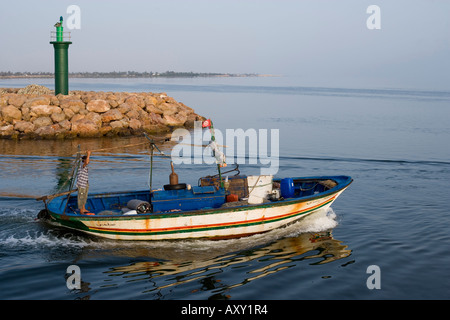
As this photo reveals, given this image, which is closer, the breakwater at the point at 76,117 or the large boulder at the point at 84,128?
the breakwater at the point at 76,117

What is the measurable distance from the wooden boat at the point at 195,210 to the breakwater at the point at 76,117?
70.1ft

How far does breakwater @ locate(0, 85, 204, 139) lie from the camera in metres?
36.5

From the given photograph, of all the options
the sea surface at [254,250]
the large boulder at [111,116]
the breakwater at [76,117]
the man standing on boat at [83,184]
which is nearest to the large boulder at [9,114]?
the breakwater at [76,117]

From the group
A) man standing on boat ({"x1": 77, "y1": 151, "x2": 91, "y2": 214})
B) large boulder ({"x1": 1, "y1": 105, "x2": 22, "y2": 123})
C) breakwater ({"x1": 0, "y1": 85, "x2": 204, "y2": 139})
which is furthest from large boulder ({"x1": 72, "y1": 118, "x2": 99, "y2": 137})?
man standing on boat ({"x1": 77, "y1": 151, "x2": 91, "y2": 214})

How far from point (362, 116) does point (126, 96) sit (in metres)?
30.9

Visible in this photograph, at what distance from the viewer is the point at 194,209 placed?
15969 millimetres

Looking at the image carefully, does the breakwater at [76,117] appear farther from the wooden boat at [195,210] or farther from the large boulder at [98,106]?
the wooden boat at [195,210]

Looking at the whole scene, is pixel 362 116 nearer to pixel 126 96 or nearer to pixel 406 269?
pixel 126 96
